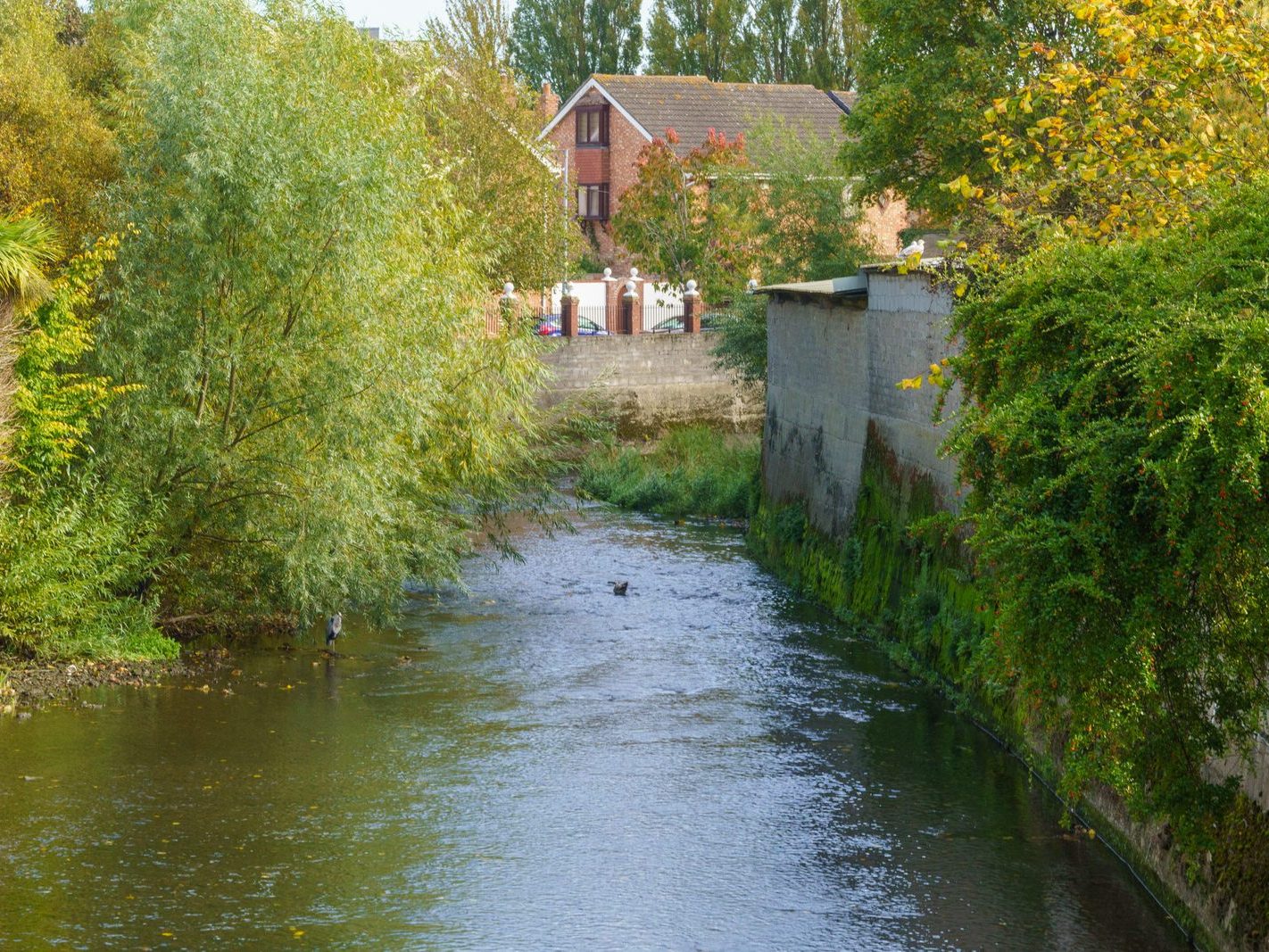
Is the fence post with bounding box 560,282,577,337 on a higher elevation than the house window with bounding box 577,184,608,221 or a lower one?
lower

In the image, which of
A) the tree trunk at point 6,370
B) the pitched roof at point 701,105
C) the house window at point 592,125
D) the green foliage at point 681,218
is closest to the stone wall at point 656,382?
the green foliage at point 681,218

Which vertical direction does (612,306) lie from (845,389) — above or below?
above

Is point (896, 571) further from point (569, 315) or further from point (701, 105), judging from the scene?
point (701, 105)

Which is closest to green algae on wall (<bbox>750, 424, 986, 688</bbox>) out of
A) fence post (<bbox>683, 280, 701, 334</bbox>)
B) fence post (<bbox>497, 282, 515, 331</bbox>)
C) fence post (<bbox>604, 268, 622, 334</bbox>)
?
fence post (<bbox>497, 282, 515, 331</bbox>)

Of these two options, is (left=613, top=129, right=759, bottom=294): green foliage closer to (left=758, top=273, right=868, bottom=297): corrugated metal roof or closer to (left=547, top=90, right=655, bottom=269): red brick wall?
(left=547, top=90, right=655, bottom=269): red brick wall

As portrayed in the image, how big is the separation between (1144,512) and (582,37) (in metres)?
61.8

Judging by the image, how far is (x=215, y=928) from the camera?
9430mm

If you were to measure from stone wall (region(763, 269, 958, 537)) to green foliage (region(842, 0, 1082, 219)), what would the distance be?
304cm

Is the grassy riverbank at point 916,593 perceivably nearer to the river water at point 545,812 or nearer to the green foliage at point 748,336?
the river water at point 545,812

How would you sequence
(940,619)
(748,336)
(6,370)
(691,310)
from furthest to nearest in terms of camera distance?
1. (691,310)
2. (748,336)
3. (940,619)
4. (6,370)

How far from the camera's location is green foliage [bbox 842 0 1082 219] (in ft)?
75.5

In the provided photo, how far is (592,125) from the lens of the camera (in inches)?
2052

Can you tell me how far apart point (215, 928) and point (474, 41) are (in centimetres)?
3120

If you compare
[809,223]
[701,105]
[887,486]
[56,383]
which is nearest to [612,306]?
[809,223]
